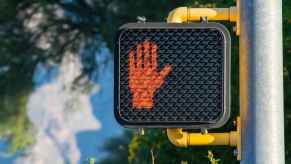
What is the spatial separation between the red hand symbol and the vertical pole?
1.01 ft

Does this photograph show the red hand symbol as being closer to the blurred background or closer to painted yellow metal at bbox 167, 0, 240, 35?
painted yellow metal at bbox 167, 0, 240, 35

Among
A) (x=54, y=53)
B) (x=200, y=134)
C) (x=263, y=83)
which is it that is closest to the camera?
(x=263, y=83)

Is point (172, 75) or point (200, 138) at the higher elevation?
point (172, 75)

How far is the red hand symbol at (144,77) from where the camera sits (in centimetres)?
343

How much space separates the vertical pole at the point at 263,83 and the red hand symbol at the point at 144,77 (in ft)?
1.01

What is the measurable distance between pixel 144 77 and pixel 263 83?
421mm

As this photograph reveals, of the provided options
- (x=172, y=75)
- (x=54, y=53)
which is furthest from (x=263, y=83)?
(x=54, y=53)

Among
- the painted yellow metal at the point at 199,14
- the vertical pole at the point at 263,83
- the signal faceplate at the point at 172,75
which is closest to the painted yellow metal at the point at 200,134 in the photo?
the painted yellow metal at the point at 199,14

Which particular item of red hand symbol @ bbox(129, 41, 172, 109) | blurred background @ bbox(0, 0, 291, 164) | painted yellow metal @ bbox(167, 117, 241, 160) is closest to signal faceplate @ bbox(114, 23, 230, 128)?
red hand symbol @ bbox(129, 41, 172, 109)

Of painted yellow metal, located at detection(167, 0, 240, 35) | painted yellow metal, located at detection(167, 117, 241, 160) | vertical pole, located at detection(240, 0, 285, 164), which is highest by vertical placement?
painted yellow metal, located at detection(167, 0, 240, 35)

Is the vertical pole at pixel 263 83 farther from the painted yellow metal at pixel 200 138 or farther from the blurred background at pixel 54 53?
the blurred background at pixel 54 53

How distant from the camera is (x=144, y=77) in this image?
3.44 meters

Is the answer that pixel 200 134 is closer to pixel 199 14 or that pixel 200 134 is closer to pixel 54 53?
pixel 199 14

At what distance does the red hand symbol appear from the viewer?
343cm
